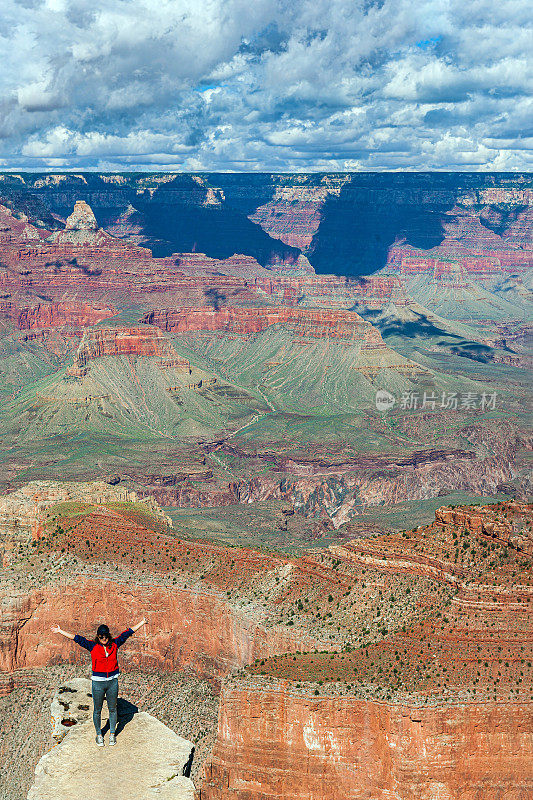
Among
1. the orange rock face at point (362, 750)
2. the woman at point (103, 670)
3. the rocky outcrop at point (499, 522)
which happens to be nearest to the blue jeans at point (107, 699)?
the woman at point (103, 670)

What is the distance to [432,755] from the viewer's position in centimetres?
4934

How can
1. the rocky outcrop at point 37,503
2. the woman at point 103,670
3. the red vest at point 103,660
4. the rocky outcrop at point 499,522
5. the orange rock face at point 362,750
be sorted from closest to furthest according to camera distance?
the woman at point 103,670 < the red vest at point 103,660 < the orange rock face at point 362,750 < the rocky outcrop at point 499,522 < the rocky outcrop at point 37,503

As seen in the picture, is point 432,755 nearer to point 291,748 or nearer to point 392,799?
point 392,799

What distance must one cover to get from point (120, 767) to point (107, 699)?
281cm

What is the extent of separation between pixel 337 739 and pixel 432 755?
4.95 m

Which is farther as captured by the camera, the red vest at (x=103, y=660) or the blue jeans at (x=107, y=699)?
the red vest at (x=103, y=660)

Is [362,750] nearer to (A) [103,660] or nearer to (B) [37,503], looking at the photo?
(A) [103,660]

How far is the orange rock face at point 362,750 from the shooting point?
49312 millimetres

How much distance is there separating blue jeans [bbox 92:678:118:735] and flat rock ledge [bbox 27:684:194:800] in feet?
1.44

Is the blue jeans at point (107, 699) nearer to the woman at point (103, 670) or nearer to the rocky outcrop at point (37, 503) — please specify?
the woman at point (103, 670)

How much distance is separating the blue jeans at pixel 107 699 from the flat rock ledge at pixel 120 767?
440 mm

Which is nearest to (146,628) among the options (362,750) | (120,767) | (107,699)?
(362,750)

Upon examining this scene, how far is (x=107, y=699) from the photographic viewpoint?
1163 inches

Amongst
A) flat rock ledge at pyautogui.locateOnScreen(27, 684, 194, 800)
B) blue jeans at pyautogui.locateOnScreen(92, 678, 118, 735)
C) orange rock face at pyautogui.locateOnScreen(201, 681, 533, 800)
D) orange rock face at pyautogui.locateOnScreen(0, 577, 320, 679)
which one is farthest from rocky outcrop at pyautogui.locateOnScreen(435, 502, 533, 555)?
flat rock ledge at pyautogui.locateOnScreen(27, 684, 194, 800)
